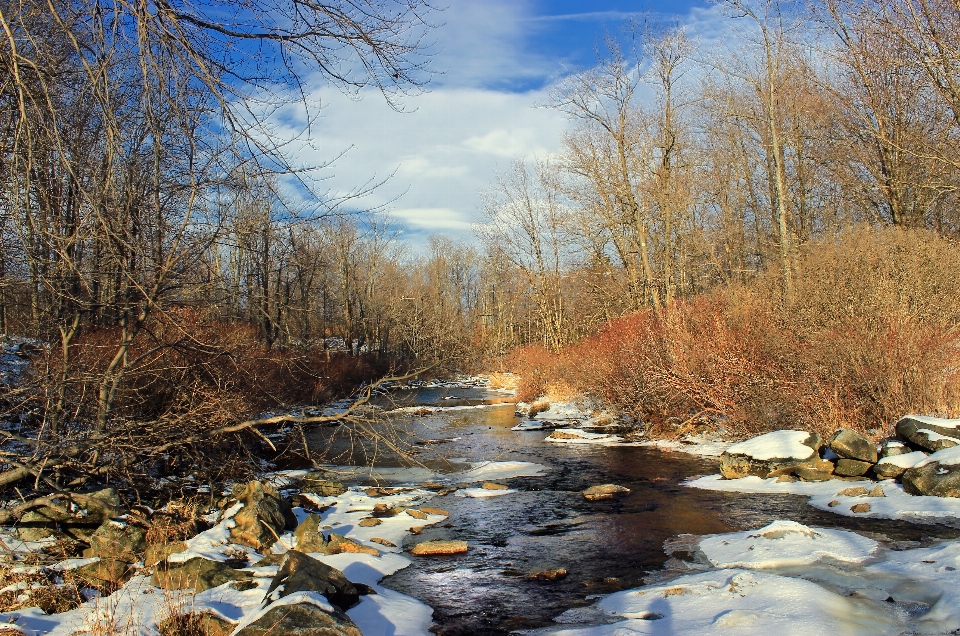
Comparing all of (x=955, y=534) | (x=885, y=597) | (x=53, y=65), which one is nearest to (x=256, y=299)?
(x=53, y=65)

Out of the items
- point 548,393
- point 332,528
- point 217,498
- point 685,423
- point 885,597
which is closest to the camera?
point 885,597

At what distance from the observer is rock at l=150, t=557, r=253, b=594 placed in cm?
657

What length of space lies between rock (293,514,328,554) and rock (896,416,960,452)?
9296mm

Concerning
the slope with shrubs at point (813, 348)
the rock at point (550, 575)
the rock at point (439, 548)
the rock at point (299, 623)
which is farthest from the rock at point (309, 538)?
the slope with shrubs at point (813, 348)

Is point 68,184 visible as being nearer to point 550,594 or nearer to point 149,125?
point 149,125

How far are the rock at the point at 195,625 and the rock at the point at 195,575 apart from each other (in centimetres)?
59

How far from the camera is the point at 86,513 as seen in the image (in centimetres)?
805

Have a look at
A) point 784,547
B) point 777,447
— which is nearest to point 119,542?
point 784,547

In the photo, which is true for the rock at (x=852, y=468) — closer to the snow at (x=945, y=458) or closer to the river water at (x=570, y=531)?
the snow at (x=945, y=458)

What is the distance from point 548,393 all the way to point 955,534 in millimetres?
20388

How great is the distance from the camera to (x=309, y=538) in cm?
841

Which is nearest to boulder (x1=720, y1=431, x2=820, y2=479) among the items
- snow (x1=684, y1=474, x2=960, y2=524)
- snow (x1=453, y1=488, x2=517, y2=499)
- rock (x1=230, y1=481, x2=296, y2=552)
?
snow (x1=684, y1=474, x2=960, y2=524)

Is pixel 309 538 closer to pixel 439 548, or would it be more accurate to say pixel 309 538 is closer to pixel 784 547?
pixel 439 548

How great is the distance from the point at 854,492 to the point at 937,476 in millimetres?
1091
